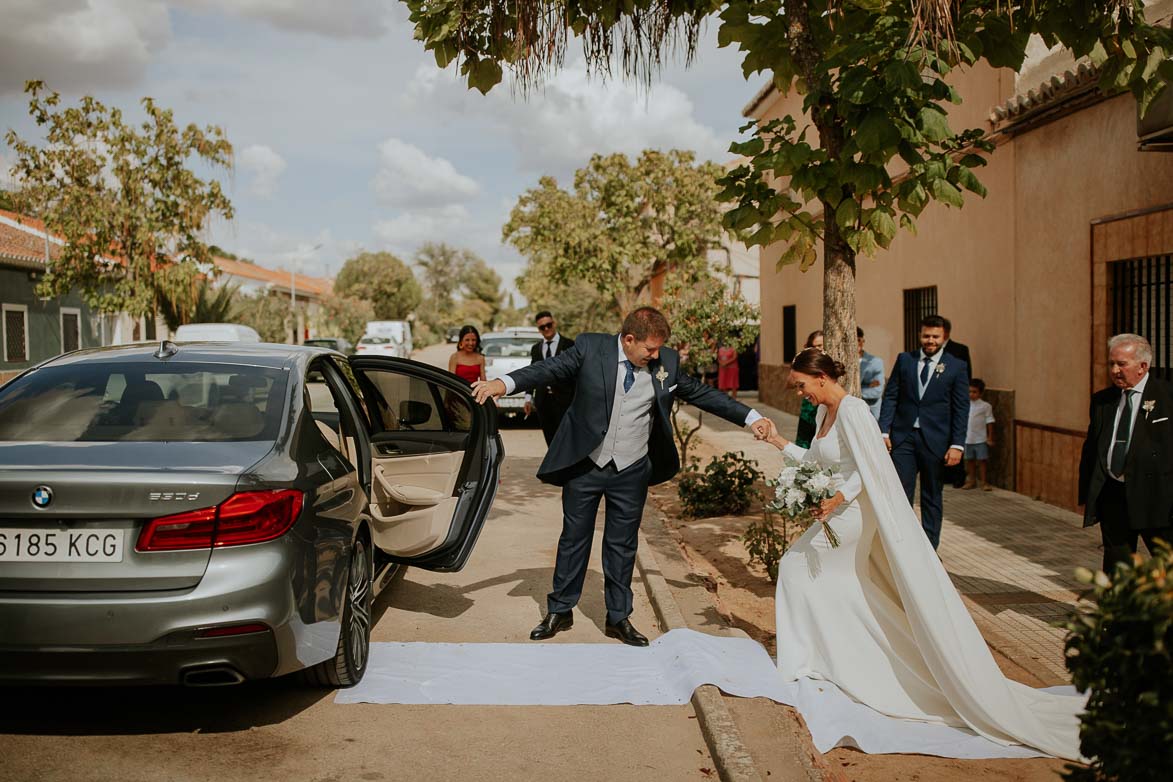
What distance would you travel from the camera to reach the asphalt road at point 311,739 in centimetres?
425

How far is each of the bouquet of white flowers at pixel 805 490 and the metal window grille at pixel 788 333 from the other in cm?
1790

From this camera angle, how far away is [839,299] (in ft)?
22.4

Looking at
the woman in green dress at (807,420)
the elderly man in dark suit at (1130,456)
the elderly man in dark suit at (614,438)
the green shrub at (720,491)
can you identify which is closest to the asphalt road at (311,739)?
the elderly man in dark suit at (614,438)

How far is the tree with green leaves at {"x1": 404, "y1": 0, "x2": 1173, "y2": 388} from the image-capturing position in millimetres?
5754

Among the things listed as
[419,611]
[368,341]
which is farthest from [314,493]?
[368,341]

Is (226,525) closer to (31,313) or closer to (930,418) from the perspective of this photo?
(930,418)

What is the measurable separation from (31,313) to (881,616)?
30.1m

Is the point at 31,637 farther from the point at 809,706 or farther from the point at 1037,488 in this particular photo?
the point at 1037,488

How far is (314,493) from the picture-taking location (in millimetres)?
4656

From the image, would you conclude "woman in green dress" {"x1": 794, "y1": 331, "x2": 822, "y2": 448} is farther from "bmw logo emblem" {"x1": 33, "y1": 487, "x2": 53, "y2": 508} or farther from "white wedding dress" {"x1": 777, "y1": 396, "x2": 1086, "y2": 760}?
"bmw logo emblem" {"x1": 33, "y1": 487, "x2": 53, "y2": 508}

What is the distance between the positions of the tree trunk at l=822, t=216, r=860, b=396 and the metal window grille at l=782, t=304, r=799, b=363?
1629cm

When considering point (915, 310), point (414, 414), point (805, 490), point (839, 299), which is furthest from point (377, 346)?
point (805, 490)

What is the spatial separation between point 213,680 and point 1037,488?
30.8 ft

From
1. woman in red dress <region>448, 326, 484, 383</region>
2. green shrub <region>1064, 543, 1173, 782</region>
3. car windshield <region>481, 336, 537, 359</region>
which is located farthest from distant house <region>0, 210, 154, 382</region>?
green shrub <region>1064, 543, 1173, 782</region>
